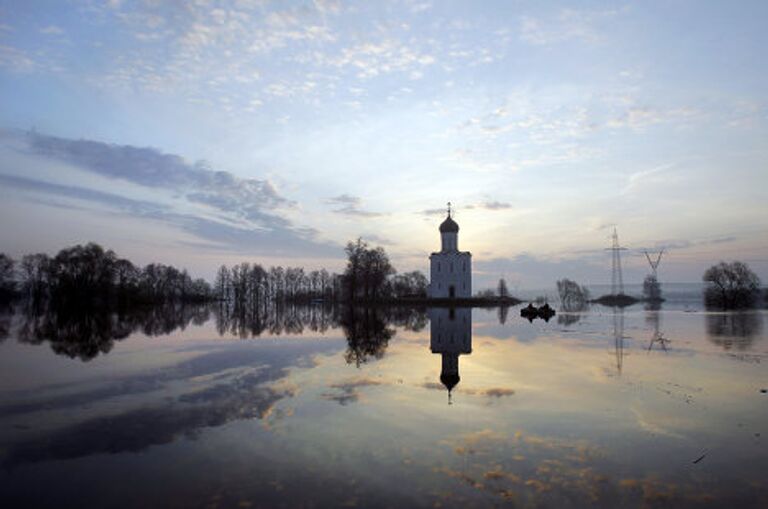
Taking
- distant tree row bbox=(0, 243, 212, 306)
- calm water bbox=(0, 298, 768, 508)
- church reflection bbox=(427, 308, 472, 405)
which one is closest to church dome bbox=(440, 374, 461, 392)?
church reflection bbox=(427, 308, 472, 405)

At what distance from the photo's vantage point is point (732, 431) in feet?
35.0

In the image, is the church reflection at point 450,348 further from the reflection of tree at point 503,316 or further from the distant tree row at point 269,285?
the distant tree row at point 269,285

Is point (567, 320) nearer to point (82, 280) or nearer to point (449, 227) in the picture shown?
point (449, 227)

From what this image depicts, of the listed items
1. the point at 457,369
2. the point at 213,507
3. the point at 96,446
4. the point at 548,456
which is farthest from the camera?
the point at 457,369

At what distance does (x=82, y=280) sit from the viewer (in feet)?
294

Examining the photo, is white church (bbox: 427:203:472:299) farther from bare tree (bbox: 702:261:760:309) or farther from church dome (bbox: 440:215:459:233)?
bare tree (bbox: 702:261:760:309)

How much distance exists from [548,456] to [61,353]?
22669 mm

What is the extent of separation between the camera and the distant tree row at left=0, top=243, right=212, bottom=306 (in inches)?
3531

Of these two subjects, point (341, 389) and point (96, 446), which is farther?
point (341, 389)

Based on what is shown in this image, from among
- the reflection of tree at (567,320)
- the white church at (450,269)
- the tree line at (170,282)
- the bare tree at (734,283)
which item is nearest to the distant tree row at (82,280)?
the tree line at (170,282)

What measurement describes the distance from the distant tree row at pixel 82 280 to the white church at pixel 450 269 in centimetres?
5349

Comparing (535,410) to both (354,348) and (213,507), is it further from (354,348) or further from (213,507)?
(354,348)

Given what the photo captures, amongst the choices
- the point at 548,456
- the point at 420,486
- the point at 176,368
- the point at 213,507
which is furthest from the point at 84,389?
the point at 548,456

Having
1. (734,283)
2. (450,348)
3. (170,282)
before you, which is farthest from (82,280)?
(734,283)
